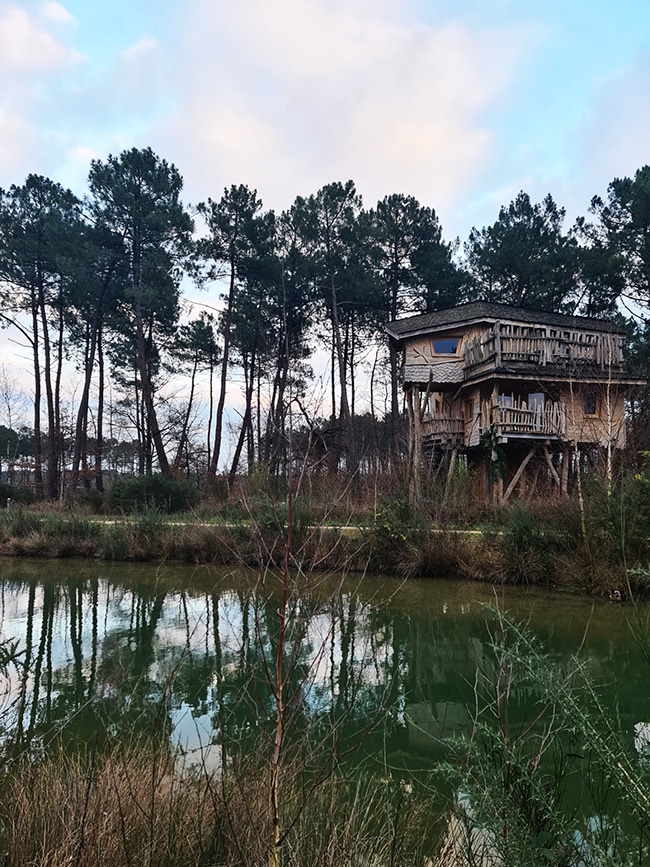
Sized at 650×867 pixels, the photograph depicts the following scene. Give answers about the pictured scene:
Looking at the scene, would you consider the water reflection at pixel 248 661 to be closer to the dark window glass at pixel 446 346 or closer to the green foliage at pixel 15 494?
the dark window glass at pixel 446 346

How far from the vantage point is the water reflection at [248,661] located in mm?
4406

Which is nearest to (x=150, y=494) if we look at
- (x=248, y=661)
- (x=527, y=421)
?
(x=527, y=421)

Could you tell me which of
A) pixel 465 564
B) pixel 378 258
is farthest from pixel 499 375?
pixel 378 258

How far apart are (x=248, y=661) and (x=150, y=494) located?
19118 mm

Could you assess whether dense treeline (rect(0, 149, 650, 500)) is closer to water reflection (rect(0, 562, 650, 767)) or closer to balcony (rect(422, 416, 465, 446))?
balcony (rect(422, 416, 465, 446))

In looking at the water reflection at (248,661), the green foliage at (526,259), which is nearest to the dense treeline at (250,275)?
the green foliage at (526,259)

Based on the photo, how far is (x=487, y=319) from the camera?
22828mm

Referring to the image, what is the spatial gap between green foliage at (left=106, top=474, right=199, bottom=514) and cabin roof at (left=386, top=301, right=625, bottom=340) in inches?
450

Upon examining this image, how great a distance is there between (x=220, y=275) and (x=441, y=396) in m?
12.7

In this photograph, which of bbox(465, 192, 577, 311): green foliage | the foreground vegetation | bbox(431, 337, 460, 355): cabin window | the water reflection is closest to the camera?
the foreground vegetation

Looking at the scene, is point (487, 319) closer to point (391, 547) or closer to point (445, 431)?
point (445, 431)

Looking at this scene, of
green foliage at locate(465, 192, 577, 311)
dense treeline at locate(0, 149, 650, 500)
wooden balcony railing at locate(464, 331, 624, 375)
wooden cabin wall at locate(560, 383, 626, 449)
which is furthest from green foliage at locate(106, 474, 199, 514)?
green foliage at locate(465, 192, 577, 311)

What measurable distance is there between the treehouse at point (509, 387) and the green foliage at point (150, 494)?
961 centimetres

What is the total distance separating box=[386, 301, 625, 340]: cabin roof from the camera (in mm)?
22969
